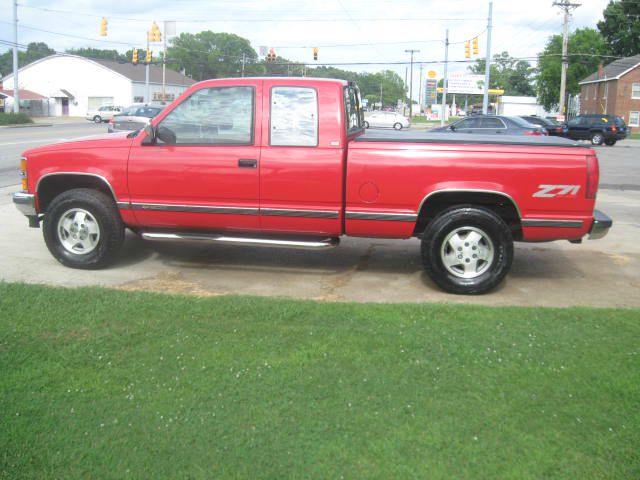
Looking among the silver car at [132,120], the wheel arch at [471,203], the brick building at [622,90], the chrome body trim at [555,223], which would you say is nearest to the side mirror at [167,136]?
the wheel arch at [471,203]

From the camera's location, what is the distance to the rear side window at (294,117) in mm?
6281

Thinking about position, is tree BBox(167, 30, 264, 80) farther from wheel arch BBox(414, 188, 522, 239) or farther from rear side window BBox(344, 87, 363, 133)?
wheel arch BBox(414, 188, 522, 239)

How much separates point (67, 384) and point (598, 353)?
11.4 feet

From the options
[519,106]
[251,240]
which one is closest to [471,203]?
[251,240]

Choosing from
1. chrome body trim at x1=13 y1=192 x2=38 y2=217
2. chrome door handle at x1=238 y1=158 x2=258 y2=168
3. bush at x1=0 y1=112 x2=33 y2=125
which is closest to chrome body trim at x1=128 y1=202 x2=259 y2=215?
chrome door handle at x1=238 y1=158 x2=258 y2=168

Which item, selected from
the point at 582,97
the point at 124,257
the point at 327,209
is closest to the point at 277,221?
the point at 327,209

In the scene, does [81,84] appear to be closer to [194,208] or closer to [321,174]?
[194,208]

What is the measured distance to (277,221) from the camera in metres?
6.39

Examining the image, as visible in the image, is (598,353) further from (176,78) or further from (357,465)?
(176,78)

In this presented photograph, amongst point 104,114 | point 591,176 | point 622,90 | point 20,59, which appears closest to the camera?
point 591,176

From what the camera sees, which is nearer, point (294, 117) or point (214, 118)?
point (294, 117)

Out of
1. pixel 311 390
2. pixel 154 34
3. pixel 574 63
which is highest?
pixel 574 63

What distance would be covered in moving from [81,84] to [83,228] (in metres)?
79.7

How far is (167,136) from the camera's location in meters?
6.46
